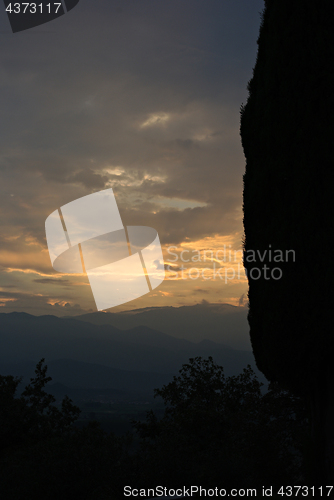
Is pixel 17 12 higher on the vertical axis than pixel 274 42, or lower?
higher

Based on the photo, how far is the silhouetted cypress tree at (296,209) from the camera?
5.54 m

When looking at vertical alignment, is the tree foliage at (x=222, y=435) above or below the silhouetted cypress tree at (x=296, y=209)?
below

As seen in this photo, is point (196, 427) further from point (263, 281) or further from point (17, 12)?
point (17, 12)

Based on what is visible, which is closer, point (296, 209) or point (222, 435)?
point (296, 209)

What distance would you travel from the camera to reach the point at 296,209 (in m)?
5.84

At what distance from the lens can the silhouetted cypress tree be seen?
5.54 meters

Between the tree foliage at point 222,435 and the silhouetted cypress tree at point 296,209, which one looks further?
the tree foliage at point 222,435

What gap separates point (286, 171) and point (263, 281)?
2.14 metres

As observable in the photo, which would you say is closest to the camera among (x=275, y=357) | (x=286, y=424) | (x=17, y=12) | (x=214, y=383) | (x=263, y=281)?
(x=275, y=357)

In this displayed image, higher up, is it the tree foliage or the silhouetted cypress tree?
the silhouetted cypress tree

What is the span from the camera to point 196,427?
13.7 metres

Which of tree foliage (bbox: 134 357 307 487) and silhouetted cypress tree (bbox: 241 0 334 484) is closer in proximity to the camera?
silhouetted cypress tree (bbox: 241 0 334 484)

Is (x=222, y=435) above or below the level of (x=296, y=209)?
below

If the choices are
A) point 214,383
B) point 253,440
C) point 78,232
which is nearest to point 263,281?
point 78,232
